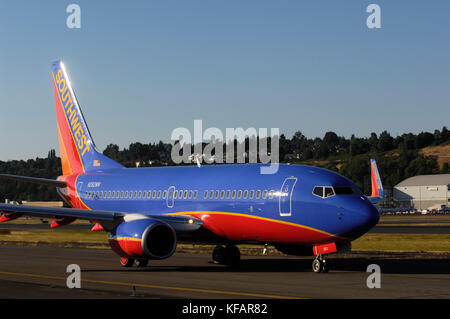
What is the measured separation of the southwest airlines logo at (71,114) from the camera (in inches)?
1563

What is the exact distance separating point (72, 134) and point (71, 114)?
45.1 inches

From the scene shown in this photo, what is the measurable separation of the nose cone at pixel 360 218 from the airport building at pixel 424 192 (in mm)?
142390

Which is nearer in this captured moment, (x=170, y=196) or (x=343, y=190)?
(x=343, y=190)

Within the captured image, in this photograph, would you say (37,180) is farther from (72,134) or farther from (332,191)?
(332,191)

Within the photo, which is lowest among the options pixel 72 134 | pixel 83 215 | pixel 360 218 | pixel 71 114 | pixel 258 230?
pixel 258 230

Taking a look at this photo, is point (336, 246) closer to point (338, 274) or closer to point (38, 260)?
point (338, 274)

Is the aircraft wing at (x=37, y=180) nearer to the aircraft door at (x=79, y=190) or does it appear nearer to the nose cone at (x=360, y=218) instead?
the aircraft door at (x=79, y=190)

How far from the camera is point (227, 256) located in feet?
103

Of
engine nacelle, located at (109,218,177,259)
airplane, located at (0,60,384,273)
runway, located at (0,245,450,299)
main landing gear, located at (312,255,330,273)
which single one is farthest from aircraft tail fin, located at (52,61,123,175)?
main landing gear, located at (312,255,330,273)

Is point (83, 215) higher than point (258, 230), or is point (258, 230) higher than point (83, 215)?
point (83, 215)

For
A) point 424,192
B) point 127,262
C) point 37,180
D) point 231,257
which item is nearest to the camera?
point 127,262

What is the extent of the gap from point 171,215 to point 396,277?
1038 centimetres

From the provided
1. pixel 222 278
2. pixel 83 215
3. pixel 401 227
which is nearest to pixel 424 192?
pixel 401 227

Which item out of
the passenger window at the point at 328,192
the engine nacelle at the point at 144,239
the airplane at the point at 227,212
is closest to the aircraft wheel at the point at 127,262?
the airplane at the point at 227,212
